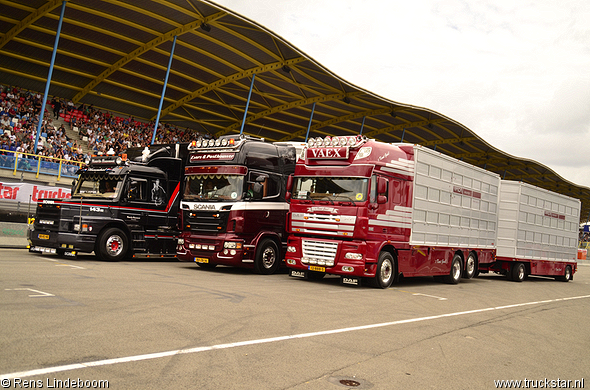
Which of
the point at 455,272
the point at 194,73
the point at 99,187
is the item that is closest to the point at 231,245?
the point at 99,187

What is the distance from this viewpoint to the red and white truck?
13016mm

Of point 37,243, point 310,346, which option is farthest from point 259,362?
point 37,243

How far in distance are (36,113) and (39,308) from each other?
2929cm

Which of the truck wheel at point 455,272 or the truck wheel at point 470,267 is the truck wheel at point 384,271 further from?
the truck wheel at point 470,267

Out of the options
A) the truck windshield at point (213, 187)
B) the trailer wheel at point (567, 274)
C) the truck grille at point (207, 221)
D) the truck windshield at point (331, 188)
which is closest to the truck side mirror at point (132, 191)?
the truck windshield at point (213, 187)

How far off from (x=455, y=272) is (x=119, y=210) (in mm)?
11416

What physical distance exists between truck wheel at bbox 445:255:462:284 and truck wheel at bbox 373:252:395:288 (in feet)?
12.8

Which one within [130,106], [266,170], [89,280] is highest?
[130,106]

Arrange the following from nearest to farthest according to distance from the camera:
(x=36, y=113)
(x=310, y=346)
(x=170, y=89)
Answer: (x=310, y=346), (x=36, y=113), (x=170, y=89)

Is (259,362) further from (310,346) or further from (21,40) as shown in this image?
(21,40)

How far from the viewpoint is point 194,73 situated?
34.5 m

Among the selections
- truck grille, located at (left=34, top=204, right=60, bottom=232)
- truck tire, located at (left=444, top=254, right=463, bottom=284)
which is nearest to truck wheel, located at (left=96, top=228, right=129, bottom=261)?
truck grille, located at (left=34, top=204, right=60, bottom=232)

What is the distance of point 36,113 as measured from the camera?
32625 mm

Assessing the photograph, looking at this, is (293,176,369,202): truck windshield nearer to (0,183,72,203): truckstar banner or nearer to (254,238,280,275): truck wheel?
(254,238,280,275): truck wheel
